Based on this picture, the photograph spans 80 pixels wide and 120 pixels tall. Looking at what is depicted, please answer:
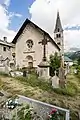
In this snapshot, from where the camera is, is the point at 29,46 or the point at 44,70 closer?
the point at 44,70

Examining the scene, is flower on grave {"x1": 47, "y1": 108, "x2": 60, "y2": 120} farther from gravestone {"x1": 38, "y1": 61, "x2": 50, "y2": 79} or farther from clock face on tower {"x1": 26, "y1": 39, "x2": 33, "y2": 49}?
clock face on tower {"x1": 26, "y1": 39, "x2": 33, "y2": 49}

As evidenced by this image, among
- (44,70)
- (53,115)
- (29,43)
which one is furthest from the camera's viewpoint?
(29,43)

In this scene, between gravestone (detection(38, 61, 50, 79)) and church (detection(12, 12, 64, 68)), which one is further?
church (detection(12, 12, 64, 68))

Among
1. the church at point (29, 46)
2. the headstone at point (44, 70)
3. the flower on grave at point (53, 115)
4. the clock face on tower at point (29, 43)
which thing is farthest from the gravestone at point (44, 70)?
the clock face on tower at point (29, 43)

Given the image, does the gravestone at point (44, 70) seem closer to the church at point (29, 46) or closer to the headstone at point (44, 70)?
the headstone at point (44, 70)

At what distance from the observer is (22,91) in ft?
29.0

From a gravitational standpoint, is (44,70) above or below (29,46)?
below

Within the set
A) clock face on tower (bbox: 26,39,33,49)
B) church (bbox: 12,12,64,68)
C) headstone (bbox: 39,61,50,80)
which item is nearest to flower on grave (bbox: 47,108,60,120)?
headstone (bbox: 39,61,50,80)

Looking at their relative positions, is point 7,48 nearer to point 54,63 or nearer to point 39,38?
point 39,38

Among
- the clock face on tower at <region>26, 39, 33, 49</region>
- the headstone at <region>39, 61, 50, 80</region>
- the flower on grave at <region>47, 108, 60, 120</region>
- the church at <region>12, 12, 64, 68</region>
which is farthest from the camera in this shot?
the clock face on tower at <region>26, 39, 33, 49</region>

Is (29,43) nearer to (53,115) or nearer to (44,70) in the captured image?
(44,70)

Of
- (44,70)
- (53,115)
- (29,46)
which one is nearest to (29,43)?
(29,46)

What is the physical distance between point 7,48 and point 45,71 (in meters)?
16.1

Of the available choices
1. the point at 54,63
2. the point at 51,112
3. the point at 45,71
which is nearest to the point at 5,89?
the point at 51,112
